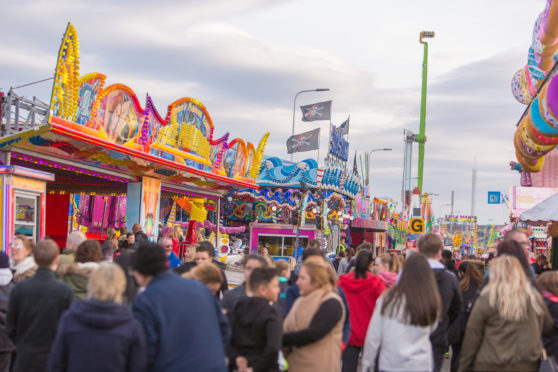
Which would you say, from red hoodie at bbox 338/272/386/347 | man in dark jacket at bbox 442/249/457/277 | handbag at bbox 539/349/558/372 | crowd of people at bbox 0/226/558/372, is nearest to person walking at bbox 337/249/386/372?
red hoodie at bbox 338/272/386/347

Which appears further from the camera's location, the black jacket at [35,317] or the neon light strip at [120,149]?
the neon light strip at [120,149]

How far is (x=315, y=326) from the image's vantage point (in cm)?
518

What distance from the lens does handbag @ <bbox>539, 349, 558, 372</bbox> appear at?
563 centimetres

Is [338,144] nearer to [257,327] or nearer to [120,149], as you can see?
[120,149]

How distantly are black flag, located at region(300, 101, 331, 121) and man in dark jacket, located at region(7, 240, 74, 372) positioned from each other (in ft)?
111

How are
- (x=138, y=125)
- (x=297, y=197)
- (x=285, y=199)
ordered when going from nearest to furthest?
(x=138, y=125) < (x=297, y=197) < (x=285, y=199)

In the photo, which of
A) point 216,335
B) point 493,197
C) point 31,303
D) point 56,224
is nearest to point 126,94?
point 56,224

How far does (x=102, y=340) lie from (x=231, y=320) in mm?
1335

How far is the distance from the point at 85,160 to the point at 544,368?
42.7 ft

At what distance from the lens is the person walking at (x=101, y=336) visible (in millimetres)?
3906

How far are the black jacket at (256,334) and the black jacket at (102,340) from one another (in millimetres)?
1109

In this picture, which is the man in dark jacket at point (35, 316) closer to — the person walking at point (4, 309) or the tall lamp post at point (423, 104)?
the person walking at point (4, 309)

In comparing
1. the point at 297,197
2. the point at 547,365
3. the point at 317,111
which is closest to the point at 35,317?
the point at 547,365

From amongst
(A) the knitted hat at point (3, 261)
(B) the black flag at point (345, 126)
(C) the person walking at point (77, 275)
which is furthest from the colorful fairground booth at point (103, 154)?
(B) the black flag at point (345, 126)
